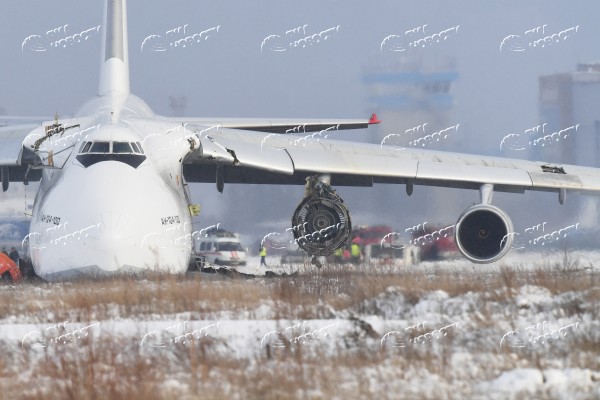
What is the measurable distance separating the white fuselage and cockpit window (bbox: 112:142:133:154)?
0.6 inches

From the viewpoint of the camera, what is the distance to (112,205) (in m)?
17.5

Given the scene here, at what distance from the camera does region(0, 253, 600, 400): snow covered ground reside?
9180 millimetres

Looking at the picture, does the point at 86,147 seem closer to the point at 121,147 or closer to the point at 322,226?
the point at 121,147

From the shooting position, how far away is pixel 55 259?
18.2 m

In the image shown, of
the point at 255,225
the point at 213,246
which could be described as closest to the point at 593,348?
the point at 255,225

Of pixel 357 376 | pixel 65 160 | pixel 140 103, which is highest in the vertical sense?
pixel 140 103

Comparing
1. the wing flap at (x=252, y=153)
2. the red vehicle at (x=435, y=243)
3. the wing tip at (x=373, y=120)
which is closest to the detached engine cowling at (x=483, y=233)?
the red vehicle at (x=435, y=243)

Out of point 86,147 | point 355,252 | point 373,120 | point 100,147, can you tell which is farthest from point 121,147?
point 355,252

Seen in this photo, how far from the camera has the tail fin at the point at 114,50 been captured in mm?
26375

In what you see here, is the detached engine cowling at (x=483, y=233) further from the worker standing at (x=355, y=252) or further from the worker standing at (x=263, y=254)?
the worker standing at (x=263, y=254)

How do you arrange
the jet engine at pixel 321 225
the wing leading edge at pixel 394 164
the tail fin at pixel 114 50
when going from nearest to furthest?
the wing leading edge at pixel 394 164
the jet engine at pixel 321 225
the tail fin at pixel 114 50

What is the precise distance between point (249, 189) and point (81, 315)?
16.7m

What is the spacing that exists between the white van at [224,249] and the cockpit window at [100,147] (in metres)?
10.0

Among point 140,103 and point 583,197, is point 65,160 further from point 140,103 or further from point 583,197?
point 583,197
